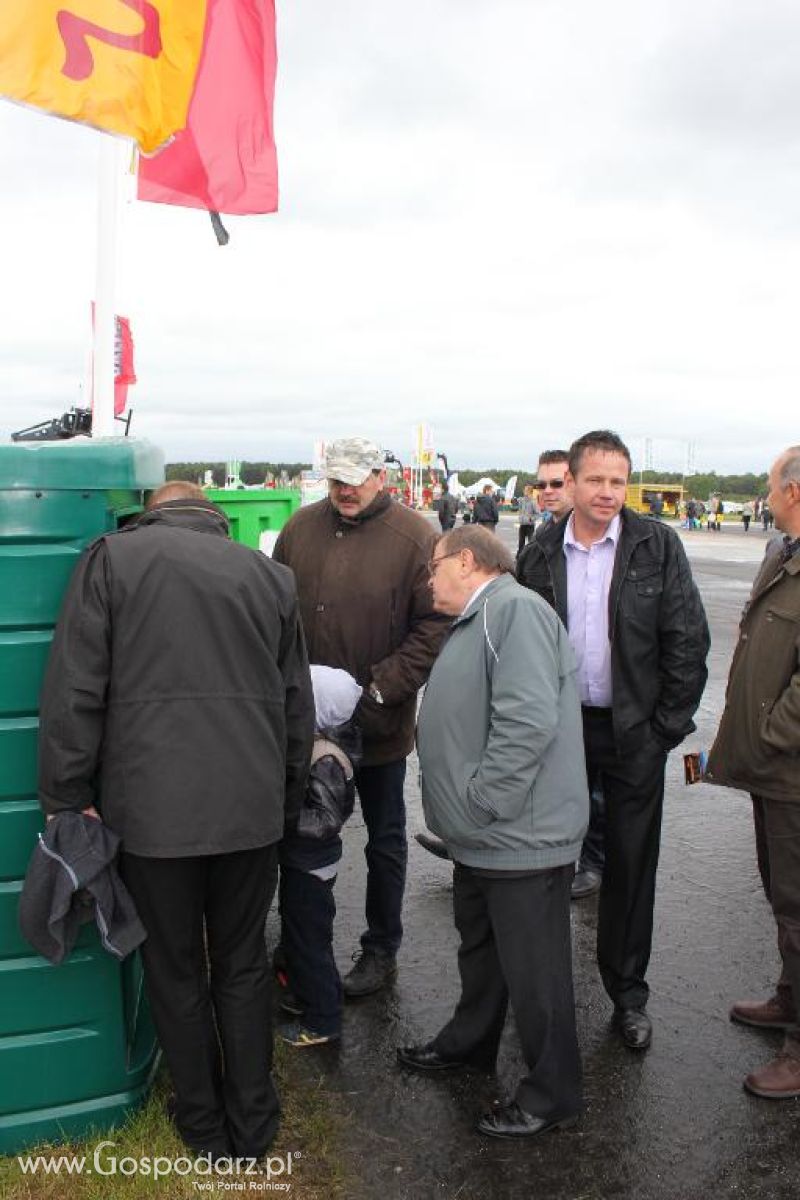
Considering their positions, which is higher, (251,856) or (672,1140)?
(251,856)

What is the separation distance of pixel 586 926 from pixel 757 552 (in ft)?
98.7

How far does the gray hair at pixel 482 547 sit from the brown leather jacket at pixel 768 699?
0.96 m

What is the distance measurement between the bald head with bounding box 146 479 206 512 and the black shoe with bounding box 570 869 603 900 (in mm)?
2938

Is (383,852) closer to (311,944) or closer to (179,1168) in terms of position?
(311,944)

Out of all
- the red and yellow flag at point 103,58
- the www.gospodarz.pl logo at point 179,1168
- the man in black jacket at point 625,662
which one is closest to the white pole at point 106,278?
the red and yellow flag at point 103,58

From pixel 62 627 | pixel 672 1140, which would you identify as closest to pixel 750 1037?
pixel 672 1140

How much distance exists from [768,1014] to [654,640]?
1.46 m

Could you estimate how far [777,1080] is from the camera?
3.18 meters

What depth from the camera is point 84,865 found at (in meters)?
2.48

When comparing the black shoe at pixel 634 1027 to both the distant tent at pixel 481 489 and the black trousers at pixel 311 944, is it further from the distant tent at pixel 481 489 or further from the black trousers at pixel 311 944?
the distant tent at pixel 481 489

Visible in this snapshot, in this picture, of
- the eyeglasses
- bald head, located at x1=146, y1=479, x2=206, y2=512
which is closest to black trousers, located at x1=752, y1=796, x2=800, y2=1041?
the eyeglasses

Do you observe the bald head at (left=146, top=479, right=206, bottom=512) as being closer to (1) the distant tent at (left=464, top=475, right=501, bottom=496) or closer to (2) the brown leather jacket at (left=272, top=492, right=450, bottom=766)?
(2) the brown leather jacket at (left=272, top=492, right=450, bottom=766)

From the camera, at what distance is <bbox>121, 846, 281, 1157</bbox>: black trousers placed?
266 cm

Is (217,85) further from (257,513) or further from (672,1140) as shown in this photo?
(672,1140)
